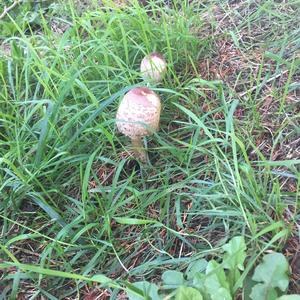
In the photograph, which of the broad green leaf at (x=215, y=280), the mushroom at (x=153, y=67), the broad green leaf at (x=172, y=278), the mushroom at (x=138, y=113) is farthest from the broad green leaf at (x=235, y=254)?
the mushroom at (x=153, y=67)

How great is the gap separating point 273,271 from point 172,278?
29cm

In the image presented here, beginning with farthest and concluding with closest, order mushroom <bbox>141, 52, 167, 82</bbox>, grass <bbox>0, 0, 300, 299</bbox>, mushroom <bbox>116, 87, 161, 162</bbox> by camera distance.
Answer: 1. mushroom <bbox>141, 52, 167, 82</bbox>
2. mushroom <bbox>116, 87, 161, 162</bbox>
3. grass <bbox>0, 0, 300, 299</bbox>

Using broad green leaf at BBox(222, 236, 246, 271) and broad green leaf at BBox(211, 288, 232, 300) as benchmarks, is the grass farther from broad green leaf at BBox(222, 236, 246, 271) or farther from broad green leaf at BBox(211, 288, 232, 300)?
broad green leaf at BBox(211, 288, 232, 300)

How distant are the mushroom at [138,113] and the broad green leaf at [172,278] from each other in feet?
1.87

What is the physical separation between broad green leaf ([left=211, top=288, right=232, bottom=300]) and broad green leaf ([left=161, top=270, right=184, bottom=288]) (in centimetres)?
14

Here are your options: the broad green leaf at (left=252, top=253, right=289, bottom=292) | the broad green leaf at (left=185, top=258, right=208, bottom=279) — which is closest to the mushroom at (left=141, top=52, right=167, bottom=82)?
the broad green leaf at (left=185, top=258, right=208, bottom=279)

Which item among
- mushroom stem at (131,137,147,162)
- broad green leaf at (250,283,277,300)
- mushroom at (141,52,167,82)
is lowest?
broad green leaf at (250,283,277,300)

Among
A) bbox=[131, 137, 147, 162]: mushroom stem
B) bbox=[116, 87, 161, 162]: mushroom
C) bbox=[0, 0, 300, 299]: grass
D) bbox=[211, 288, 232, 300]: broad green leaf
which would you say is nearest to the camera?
bbox=[211, 288, 232, 300]: broad green leaf

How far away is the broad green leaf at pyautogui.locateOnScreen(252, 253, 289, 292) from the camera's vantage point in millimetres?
1286

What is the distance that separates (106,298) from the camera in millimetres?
1537

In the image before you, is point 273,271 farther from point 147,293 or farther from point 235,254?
point 147,293

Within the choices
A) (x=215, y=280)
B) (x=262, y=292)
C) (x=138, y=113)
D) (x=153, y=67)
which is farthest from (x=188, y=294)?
(x=153, y=67)

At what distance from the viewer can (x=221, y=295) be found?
1.26 metres

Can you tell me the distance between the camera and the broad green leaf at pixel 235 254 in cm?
132
